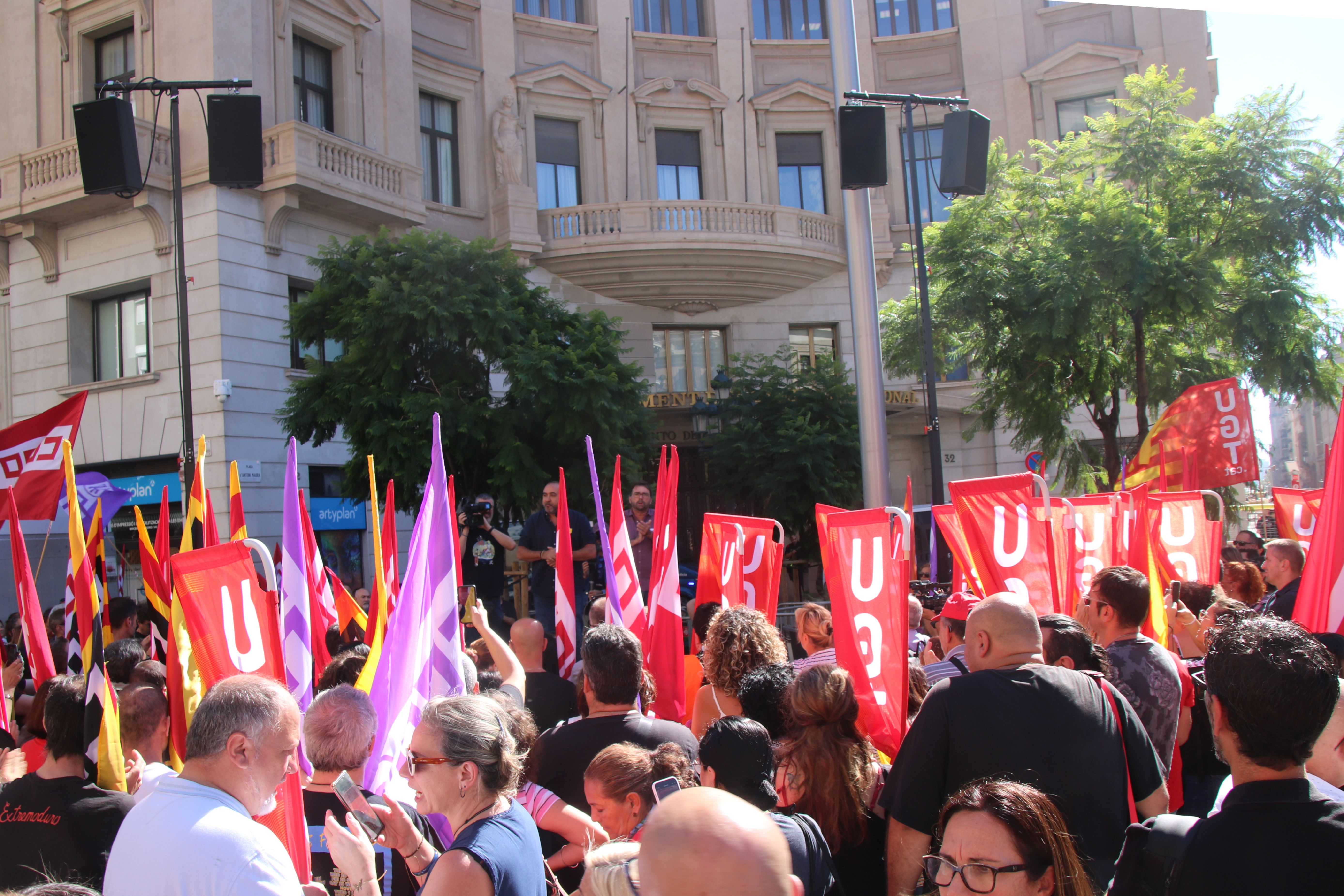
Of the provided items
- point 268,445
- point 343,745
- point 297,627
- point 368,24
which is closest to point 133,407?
point 268,445

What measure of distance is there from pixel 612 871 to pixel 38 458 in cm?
762

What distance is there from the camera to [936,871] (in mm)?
2025

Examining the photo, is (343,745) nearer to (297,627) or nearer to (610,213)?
(297,627)

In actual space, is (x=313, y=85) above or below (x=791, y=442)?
above

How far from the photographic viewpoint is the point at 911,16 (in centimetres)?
2395

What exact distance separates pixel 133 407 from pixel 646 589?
12.0m

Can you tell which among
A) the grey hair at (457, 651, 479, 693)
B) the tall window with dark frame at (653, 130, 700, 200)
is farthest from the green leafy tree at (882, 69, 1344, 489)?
the grey hair at (457, 651, 479, 693)

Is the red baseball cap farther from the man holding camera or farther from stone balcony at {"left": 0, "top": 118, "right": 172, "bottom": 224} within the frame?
stone balcony at {"left": 0, "top": 118, "right": 172, "bottom": 224}

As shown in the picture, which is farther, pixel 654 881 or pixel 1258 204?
pixel 1258 204

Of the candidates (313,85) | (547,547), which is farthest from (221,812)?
(313,85)

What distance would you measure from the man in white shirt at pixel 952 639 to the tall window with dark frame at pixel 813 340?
58.6ft

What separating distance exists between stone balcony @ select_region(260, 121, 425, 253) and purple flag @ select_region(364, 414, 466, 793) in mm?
13425

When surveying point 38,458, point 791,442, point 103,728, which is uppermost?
point 791,442

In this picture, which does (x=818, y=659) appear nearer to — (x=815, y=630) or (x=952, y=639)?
(x=815, y=630)
